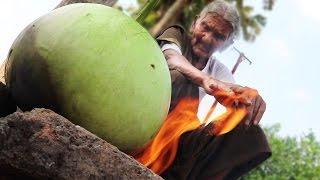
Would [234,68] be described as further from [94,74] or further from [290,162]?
[290,162]

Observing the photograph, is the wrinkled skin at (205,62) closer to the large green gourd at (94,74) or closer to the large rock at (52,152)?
the large green gourd at (94,74)

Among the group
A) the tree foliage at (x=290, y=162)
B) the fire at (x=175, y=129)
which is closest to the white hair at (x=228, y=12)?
the fire at (x=175, y=129)

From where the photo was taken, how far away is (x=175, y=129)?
3.39m

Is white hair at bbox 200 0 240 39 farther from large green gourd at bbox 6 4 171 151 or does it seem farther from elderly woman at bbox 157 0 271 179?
large green gourd at bbox 6 4 171 151

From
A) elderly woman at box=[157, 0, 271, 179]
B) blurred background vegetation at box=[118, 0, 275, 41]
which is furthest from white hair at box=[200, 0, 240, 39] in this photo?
blurred background vegetation at box=[118, 0, 275, 41]

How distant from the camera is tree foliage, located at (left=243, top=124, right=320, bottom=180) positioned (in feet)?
67.0

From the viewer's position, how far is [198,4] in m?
12.2

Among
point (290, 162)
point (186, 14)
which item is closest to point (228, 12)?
point (186, 14)

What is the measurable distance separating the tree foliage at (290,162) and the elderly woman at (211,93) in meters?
16.5

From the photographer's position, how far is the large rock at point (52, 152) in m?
1.97

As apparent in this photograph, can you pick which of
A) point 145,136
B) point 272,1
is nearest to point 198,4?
point 272,1

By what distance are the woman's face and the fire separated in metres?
0.32

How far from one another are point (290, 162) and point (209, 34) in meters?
Answer: 18.1

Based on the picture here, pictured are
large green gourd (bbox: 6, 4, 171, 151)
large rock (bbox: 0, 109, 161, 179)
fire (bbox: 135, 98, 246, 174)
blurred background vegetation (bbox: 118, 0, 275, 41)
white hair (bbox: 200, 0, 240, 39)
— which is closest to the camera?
large rock (bbox: 0, 109, 161, 179)
